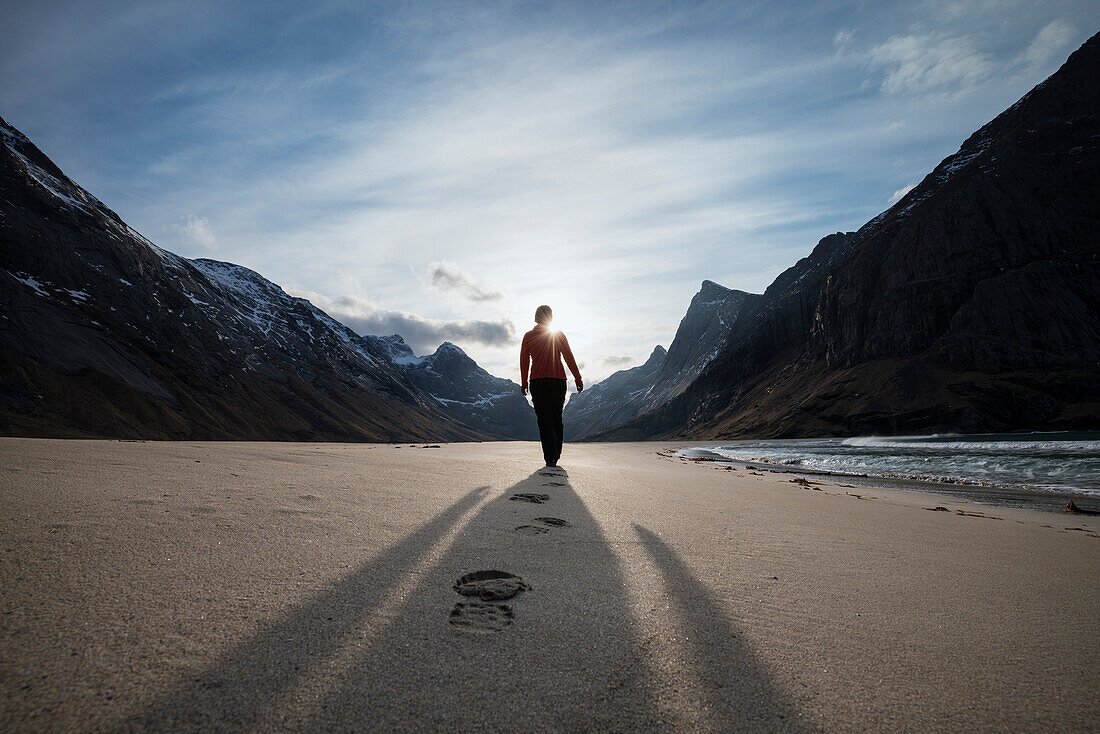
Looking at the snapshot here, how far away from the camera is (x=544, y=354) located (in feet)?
26.9

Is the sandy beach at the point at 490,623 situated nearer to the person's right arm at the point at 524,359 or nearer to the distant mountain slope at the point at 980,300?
the person's right arm at the point at 524,359

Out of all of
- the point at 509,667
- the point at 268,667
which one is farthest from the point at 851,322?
the point at 268,667

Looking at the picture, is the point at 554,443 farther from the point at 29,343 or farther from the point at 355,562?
the point at 29,343

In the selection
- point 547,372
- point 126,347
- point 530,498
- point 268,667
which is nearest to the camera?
point 268,667

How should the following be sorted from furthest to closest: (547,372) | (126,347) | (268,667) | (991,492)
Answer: (126,347), (991,492), (547,372), (268,667)

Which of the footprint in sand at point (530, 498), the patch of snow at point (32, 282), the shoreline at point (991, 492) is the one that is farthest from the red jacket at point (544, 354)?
the patch of snow at point (32, 282)

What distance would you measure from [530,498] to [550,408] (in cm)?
367

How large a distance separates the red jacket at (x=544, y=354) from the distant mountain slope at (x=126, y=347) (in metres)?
64.1

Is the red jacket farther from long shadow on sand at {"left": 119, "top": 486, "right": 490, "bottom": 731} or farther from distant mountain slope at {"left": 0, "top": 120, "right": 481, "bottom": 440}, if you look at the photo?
distant mountain slope at {"left": 0, "top": 120, "right": 481, "bottom": 440}

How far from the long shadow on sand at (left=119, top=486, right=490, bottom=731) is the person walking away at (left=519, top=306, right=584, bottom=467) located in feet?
19.6

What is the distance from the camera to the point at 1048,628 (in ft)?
6.87

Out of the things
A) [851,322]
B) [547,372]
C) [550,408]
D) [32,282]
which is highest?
[32,282]

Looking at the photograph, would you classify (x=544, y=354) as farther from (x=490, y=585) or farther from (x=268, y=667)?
(x=268, y=667)

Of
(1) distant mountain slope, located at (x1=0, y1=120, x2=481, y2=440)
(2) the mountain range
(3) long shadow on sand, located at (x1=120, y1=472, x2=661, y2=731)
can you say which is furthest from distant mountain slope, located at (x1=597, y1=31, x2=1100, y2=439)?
(1) distant mountain slope, located at (x1=0, y1=120, x2=481, y2=440)
